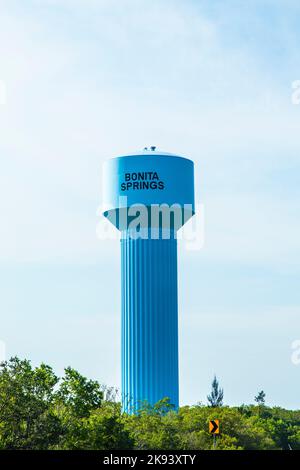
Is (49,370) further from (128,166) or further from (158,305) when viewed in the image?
(128,166)

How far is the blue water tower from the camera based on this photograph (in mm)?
45469

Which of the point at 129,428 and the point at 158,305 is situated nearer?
the point at 129,428

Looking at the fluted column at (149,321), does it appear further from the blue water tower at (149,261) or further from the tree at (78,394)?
the tree at (78,394)

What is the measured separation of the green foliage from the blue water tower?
1.76 meters

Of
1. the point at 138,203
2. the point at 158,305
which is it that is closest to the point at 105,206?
the point at 138,203

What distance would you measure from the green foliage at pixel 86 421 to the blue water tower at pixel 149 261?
1.76 meters

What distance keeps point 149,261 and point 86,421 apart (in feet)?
42.1

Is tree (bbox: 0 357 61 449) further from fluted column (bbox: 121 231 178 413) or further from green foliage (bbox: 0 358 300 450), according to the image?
fluted column (bbox: 121 231 178 413)

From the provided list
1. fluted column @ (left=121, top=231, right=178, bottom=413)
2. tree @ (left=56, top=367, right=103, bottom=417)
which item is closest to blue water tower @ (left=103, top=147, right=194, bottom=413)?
fluted column @ (left=121, top=231, right=178, bottom=413)

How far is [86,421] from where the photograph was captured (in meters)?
35.5

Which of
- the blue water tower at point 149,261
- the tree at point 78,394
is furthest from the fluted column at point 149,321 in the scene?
the tree at point 78,394

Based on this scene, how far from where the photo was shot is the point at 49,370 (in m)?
38.5
